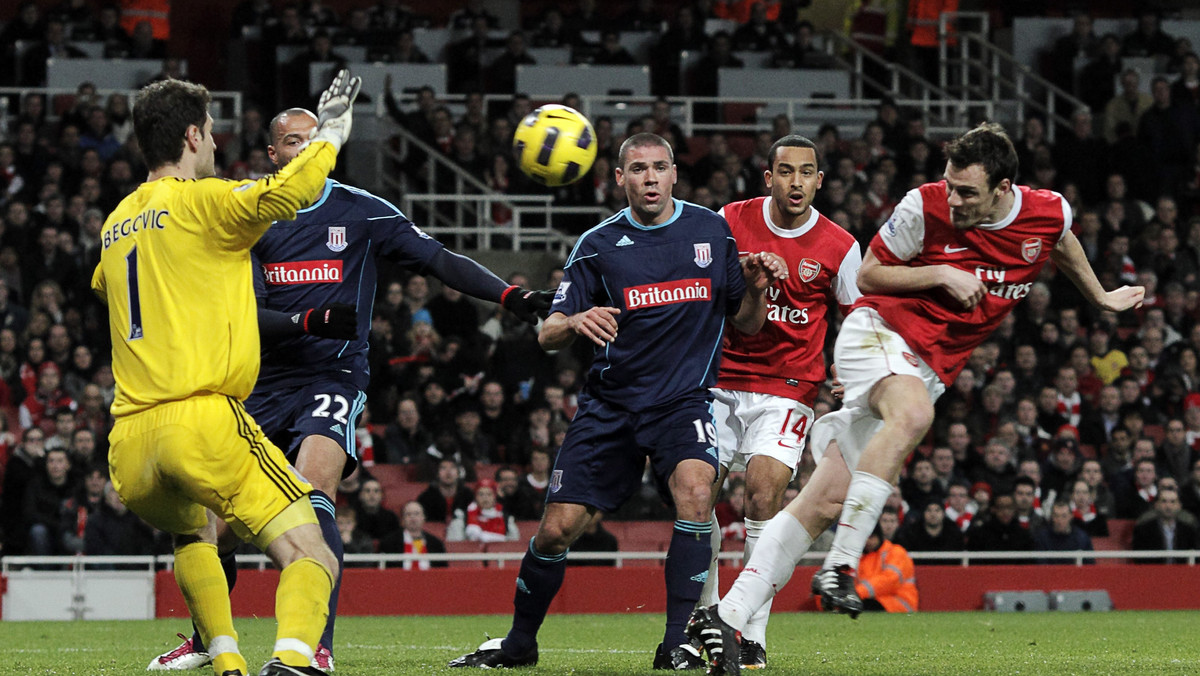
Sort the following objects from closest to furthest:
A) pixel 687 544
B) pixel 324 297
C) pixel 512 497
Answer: pixel 687 544 → pixel 324 297 → pixel 512 497

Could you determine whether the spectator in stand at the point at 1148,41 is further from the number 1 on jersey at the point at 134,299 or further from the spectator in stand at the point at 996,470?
the number 1 on jersey at the point at 134,299

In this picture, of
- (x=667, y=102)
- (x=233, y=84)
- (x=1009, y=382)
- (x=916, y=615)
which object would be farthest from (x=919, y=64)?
(x=916, y=615)

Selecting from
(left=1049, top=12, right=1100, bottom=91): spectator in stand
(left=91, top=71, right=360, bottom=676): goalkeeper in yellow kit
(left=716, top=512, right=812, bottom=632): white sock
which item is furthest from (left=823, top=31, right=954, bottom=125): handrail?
(left=91, top=71, right=360, bottom=676): goalkeeper in yellow kit

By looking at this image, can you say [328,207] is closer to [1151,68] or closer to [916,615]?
[916,615]

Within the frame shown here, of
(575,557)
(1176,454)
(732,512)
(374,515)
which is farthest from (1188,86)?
(374,515)

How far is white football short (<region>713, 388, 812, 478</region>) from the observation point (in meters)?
7.95

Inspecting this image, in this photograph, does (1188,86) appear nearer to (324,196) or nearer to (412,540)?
(412,540)

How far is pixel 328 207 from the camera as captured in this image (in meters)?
7.57

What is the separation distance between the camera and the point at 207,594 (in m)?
5.61

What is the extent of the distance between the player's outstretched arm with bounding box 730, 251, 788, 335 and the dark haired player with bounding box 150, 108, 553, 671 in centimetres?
92

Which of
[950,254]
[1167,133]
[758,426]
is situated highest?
[1167,133]

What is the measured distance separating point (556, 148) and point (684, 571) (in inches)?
98.1

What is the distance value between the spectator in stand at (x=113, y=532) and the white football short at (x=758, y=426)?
7.17 metres

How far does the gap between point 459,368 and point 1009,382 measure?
19.4ft
